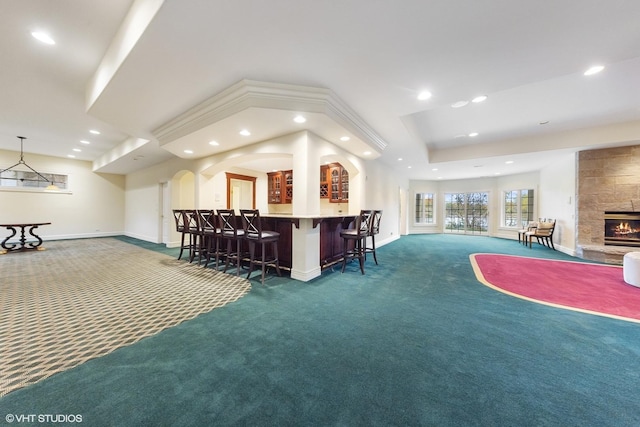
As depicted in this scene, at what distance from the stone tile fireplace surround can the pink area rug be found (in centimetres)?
93

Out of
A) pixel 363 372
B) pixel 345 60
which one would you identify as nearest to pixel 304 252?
pixel 363 372

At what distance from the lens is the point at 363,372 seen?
1537 mm

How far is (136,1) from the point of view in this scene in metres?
2.03

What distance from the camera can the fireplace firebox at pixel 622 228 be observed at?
4910mm

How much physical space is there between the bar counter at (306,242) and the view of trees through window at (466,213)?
8.02 metres

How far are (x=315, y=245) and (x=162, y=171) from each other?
20.7 feet

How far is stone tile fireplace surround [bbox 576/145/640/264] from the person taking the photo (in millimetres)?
4820

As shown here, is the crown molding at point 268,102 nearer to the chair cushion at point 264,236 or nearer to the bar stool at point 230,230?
the bar stool at point 230,230

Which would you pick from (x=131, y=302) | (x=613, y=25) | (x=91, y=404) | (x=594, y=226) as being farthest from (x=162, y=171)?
(x=594, y=226)

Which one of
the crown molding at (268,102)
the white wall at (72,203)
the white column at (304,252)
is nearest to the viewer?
the crown molding at (268,102)

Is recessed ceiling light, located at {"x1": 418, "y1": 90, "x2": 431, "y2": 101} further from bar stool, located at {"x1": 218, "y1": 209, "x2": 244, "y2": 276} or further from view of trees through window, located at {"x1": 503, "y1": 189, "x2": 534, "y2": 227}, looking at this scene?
view of trees through window, located at {"x1": 503, "y1": 189, "x2": 534, "y2": 227}

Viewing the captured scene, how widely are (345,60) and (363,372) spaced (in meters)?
2.79

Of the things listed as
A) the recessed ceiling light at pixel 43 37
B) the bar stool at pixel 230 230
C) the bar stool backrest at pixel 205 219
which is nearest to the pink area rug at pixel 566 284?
the bar stool at pixel 230 230

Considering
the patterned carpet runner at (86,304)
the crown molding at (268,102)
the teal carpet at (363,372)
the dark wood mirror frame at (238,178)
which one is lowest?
the teal carpet at (363,372)
